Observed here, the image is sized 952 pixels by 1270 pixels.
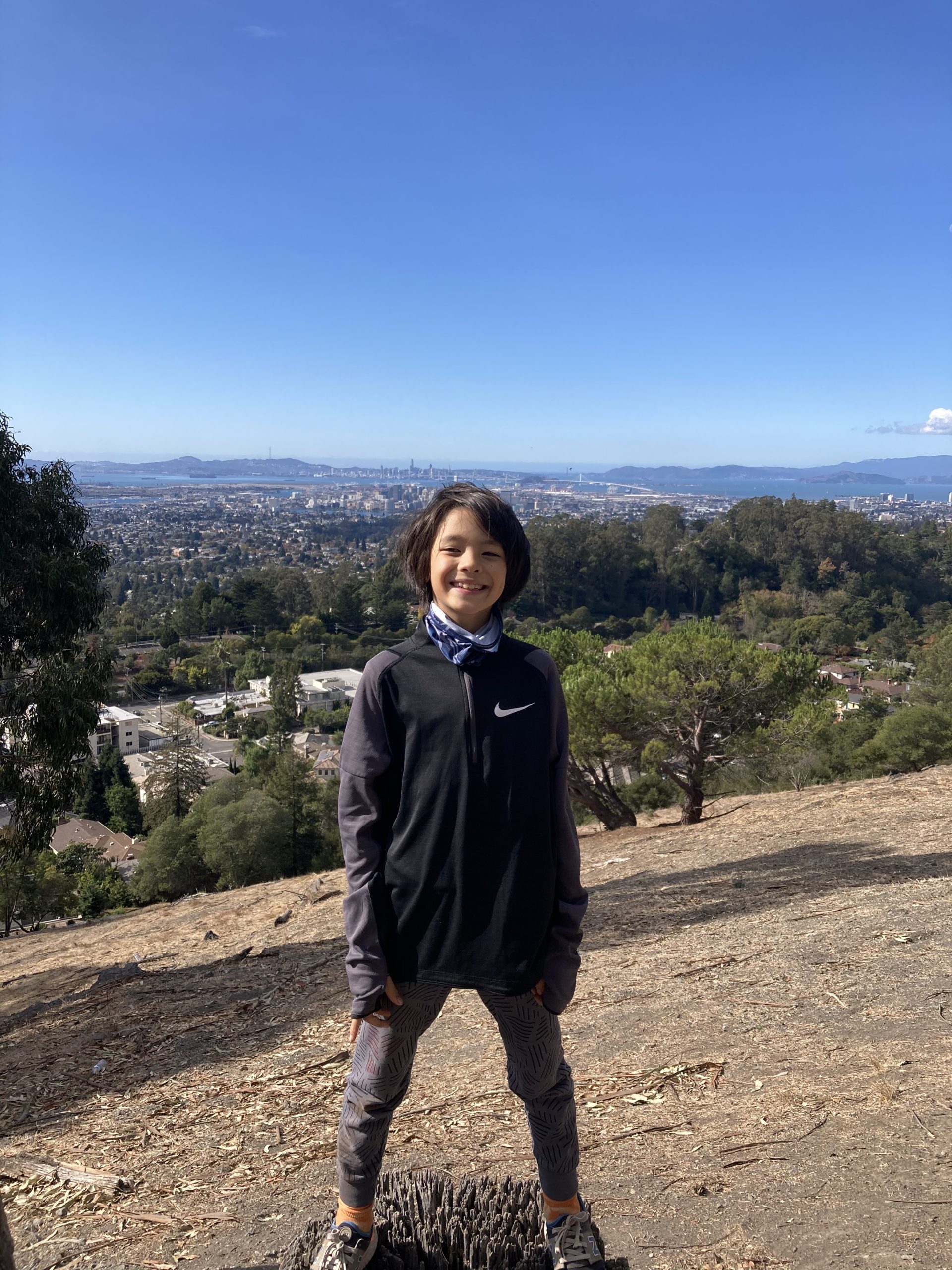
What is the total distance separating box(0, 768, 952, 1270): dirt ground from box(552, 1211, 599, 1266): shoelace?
0.82ft

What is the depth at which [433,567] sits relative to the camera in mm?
1680

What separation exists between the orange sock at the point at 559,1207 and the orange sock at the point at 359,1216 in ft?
1.17

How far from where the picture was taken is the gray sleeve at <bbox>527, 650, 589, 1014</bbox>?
62.7 inches

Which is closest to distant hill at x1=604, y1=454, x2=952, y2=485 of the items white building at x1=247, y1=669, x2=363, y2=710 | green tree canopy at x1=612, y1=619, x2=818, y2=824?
white building at x1=247, y1=669, x2=363, y2=710

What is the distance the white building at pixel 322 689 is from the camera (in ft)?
137

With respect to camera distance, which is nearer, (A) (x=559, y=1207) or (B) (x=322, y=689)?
(A) (x=559, y=1207)

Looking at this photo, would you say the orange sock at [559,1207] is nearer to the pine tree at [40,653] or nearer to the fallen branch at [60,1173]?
the fallen branch at [60,1173]

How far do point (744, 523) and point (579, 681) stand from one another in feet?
168

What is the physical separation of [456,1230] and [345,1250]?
23cm

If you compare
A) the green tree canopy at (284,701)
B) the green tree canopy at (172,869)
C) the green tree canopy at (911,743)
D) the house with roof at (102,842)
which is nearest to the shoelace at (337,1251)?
the green tree canopy at (911,743)

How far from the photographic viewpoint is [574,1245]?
165 cm

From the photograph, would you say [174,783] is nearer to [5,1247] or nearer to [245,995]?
[245,995]

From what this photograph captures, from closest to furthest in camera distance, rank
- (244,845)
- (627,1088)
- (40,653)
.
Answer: (627,1088) < (40,653) < (244,845)

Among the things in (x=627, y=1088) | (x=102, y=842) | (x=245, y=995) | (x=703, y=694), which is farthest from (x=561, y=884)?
(x=102, y=842)
